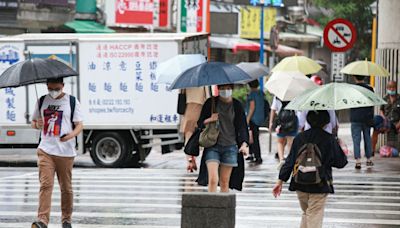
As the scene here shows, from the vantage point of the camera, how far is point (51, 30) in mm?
33625

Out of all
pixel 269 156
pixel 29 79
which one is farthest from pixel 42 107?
pixel 269 156

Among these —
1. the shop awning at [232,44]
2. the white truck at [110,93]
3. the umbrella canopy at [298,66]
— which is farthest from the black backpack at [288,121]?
the shop awning at [232,44]

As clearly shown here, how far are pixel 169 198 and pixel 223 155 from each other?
3200mm

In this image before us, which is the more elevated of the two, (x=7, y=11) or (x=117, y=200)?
(x=7, y=11)

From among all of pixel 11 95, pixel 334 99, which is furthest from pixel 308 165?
pixel 11 95

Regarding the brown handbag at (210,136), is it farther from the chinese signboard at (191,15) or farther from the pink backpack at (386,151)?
the chinese signboard at (191,15)

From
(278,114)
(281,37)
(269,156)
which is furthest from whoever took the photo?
(281,37)

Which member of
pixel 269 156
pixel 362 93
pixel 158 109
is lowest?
pixel 269 156

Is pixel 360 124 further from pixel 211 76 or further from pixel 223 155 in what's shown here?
pixel 211 76

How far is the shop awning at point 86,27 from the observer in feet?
110

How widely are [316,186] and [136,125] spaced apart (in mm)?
11508

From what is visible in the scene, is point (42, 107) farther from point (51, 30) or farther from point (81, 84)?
point (51, 30)

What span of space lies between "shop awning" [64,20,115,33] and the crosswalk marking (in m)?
14.7

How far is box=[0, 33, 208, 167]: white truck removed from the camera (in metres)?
20.1
